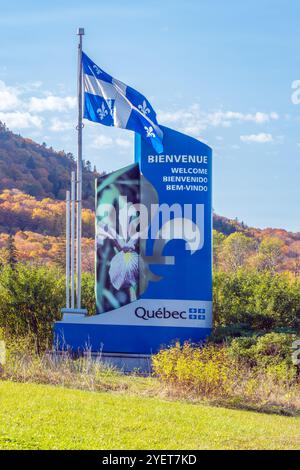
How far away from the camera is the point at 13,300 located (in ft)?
60.8

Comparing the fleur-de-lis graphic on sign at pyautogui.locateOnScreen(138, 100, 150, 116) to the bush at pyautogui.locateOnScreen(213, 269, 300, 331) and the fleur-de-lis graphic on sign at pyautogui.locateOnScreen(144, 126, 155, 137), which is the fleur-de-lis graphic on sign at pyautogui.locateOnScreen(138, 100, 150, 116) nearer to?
the fleur-de-lis graphic on sign at pyautogui.locateOnScreen(144, 126, 155, 137)

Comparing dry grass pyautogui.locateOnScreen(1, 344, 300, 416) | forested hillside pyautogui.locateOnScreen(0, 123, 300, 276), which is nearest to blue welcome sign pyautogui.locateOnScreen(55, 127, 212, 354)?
dry grass pyautogui.locateOnScreen(1, 344, 300, 416)

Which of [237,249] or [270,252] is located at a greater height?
[237,249]

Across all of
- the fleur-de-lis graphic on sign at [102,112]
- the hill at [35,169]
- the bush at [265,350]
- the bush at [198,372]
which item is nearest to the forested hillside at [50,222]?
the hill at [35,169]

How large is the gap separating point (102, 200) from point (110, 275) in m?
1.76

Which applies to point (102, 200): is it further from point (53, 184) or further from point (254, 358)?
point (53, 184)

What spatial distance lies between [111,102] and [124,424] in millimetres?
9438

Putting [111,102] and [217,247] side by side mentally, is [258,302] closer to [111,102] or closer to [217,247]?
[111,102]

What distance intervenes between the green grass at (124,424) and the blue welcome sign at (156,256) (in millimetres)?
4420

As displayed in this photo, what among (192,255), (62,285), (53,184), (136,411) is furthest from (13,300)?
(53,184)

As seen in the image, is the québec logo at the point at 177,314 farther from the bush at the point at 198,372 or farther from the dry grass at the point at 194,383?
the bush at the point at 198,372

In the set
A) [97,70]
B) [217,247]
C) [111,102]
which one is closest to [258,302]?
[111,102]

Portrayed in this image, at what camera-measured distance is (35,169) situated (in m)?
67.1

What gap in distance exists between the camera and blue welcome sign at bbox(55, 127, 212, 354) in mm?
16234
